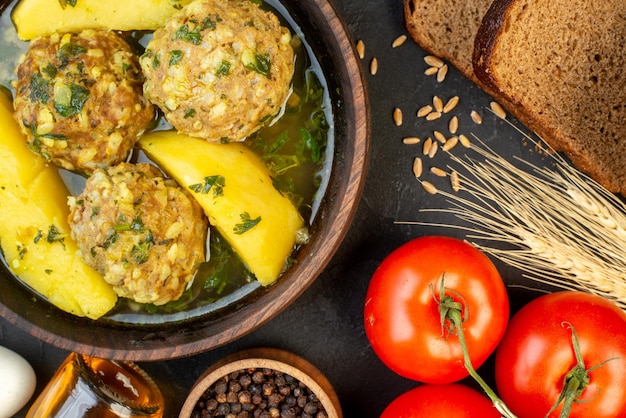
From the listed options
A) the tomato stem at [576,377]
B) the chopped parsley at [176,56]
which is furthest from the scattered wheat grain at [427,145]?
the chopped parsley at [176,56]

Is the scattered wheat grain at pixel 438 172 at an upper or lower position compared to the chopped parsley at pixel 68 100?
lower

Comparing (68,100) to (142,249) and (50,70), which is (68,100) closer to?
(50,70)

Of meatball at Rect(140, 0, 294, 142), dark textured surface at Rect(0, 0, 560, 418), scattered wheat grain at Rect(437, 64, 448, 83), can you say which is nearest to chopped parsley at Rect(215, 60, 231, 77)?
meatball at Rect(140, 0, 294, 142)

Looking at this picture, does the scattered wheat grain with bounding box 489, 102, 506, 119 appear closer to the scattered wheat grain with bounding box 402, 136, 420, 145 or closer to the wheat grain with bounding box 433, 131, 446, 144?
the wheat grain with bounding box 433, 131, 446, 144

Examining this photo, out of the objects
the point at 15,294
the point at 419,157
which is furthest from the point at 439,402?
the point at 15,294

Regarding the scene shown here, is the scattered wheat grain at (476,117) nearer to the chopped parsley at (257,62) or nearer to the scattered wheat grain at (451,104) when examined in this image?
the scattered wheat grain at (451,104)

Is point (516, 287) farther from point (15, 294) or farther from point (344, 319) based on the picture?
point (15, 294)
